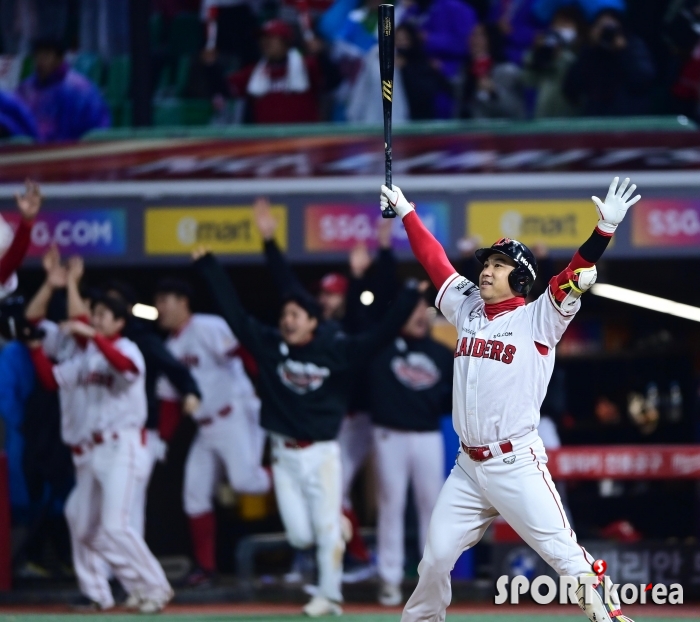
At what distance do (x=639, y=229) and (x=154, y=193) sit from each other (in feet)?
9.55

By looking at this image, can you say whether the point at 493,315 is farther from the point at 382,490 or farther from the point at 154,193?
the point at 154,193

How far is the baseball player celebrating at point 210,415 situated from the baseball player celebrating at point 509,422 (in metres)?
2.96

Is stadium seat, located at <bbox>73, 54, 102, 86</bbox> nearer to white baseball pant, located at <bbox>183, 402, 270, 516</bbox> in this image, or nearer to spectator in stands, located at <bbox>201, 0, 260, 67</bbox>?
spectator in stands, located at <bbox>201, 0, 260, 67</bbox>

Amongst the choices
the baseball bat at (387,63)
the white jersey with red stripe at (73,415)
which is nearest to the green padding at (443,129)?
the white jersey with red stripe at (73,415)

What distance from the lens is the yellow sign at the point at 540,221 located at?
7.93 meters

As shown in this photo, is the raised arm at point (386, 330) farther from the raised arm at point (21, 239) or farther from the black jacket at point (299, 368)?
the raised arm at point (21, 239)

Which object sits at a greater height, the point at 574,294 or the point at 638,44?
the point at 638,44

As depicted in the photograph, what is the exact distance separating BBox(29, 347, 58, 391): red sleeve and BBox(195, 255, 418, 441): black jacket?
1117 millimetres

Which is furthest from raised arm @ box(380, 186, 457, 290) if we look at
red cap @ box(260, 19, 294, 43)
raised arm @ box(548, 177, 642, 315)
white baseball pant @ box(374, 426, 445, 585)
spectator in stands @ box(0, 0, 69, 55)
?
spectator in stands @ box(0, 0, 69, 55)

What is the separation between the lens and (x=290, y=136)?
9086mm

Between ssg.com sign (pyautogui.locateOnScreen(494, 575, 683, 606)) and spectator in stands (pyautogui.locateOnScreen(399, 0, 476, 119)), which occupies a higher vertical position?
spectator in stands (pyautogui.locateOnScreen(399, 0, 476, 119))

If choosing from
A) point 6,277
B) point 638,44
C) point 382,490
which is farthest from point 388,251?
point 638,44

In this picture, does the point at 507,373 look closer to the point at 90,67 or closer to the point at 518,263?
the point at 518,263

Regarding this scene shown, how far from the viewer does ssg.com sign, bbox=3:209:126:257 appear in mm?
8227
